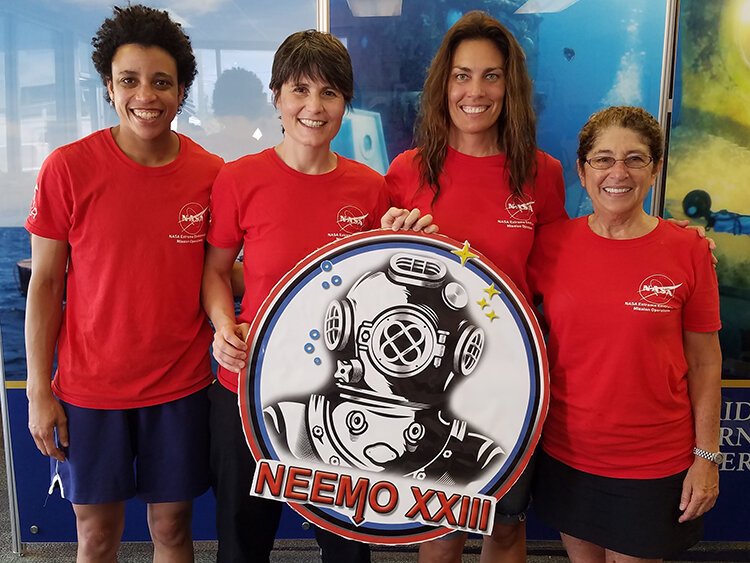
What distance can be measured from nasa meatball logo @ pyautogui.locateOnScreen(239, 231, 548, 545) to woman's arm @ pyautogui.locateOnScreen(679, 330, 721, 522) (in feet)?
1.26

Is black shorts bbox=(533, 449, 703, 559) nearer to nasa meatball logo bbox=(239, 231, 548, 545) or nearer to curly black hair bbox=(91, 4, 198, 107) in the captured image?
nasa meatball logo bbox=(239, 231, 548, 545)

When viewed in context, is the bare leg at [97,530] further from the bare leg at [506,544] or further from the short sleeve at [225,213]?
the bare leg at [506,544]

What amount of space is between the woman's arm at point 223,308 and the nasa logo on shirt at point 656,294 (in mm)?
873

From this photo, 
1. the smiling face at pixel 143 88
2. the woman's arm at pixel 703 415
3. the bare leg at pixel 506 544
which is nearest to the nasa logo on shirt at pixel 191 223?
the smiling face at pixel 143 88

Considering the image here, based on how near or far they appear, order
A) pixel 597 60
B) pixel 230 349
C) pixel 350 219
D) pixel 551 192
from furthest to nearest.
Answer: pixel 597 60 → pixel 551 192 → pixel 350 219 → pixel 230 349

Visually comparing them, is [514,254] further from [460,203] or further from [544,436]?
[544,436]

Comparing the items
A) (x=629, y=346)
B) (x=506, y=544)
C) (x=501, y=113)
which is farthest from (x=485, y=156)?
(x=506, y=544)

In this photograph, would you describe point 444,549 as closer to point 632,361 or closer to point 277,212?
point 632,361

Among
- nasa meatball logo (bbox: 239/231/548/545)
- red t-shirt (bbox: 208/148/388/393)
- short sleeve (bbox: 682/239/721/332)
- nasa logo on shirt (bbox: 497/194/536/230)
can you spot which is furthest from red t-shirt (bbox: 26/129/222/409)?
short sleeve (bbox: 682/239/721/332)

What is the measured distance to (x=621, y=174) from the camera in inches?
55.3

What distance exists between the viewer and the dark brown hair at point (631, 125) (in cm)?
142

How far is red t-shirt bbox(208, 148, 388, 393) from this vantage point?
1.45 metres

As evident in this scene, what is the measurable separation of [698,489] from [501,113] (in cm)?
100

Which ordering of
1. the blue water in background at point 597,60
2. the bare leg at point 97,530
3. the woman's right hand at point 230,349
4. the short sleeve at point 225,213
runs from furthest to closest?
1. the blue water in background at point 597,60
2. the bare leg at point 97,530
3. the short sleeve at point 225,213
4. the woman's right hand at point 230,349
